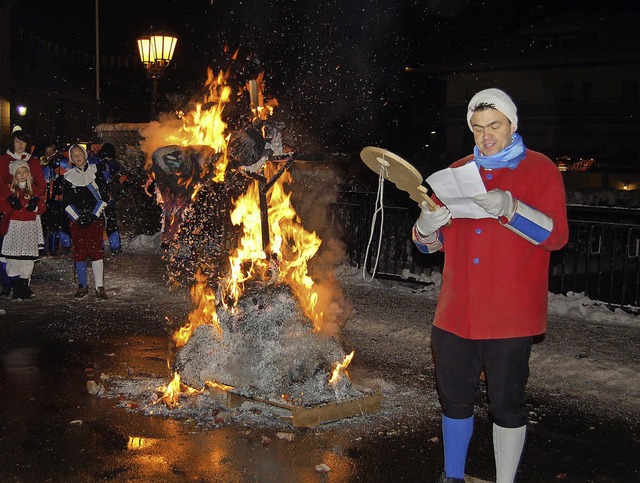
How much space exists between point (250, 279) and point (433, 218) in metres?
2.47

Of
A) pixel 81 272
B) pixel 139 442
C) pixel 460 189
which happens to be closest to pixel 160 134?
pixel 139 442

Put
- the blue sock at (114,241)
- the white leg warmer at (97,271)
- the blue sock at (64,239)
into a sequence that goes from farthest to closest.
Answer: the blue sock at (64,239) → the blue sock at (114,241) → the white leg warmer at (97,271)

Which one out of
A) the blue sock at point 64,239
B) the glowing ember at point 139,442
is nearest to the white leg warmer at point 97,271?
the blue sock at point 64,239

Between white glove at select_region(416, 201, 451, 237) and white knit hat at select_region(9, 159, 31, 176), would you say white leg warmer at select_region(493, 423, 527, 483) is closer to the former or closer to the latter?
white glove at select_region(416, 201, 451, 237)

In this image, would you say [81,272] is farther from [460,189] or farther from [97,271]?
[460,189]

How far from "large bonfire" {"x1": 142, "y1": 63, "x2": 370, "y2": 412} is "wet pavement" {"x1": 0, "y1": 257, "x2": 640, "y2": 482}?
454 mm

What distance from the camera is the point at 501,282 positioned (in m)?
3.79

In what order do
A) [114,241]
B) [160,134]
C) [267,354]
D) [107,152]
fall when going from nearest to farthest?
[267,354]
[160,134]
[107,152]
[114,241]

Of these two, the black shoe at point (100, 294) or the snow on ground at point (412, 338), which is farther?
the black shoe at point (100, 294)

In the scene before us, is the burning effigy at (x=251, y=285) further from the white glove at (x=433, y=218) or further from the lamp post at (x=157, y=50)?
the lamp post at (x=157, y=50)

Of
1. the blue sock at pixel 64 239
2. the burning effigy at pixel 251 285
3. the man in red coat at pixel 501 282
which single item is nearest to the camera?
the man in red coat at pixel 501 282

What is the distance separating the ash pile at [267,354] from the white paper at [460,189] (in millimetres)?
2096

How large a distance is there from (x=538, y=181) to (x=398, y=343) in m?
4.18

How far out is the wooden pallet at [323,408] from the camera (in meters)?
5.08
